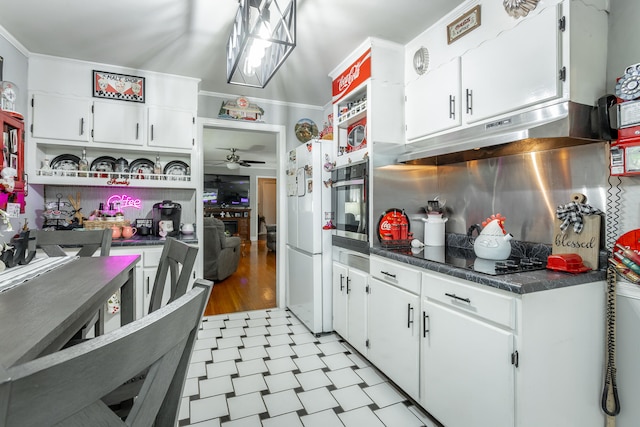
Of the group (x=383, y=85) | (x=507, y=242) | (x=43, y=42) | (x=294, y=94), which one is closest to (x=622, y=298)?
(x=507, y=242)

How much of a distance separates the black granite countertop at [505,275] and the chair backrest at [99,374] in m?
1.22

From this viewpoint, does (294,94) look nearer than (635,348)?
No

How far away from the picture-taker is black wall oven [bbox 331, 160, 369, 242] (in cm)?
242

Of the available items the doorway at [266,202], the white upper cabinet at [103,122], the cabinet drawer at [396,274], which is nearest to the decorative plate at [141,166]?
the white upper cabinet at [103,122]

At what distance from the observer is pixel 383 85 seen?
244 cm

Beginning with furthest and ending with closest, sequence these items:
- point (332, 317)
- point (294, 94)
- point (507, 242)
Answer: point (294, 94) < point (332, 317) < point (507, 242)

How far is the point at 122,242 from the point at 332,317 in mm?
1883

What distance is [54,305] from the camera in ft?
3.08

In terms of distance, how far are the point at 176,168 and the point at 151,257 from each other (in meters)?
1.02

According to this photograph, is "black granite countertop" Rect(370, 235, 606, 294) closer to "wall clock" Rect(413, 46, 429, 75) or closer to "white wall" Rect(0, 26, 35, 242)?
"wall clock" Rect(413, 46, 429, 75)

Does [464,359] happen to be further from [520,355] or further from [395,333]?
[395,333]

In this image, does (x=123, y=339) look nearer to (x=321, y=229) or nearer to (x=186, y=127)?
(x=321, y=229)

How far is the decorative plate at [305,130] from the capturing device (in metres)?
3.74

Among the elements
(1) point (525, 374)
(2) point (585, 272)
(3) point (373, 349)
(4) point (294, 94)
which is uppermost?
(4) point (294, 94)
